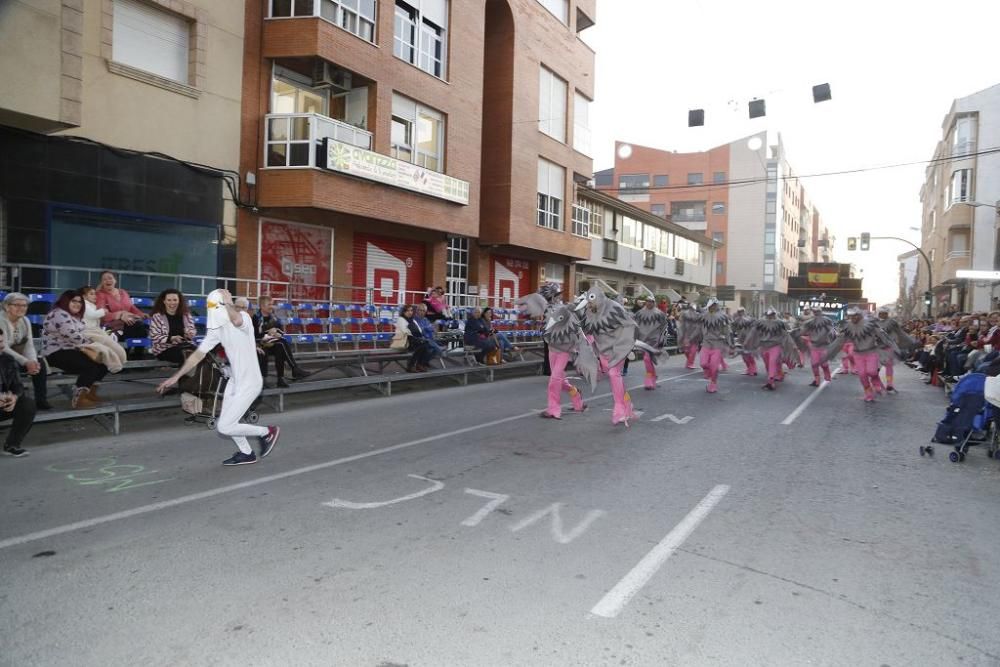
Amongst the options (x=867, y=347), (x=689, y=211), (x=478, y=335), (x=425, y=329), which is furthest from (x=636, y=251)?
(x=689, y=211)

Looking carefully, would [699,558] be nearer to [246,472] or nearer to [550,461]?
[550,461]

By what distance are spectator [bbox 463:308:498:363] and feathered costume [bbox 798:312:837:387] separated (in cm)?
717

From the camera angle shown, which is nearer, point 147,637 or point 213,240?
point 147,637

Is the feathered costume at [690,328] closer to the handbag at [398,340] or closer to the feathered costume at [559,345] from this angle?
the feathered costume at [559,345]

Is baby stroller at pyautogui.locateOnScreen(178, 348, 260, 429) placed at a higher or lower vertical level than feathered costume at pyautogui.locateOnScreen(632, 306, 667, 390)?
lower

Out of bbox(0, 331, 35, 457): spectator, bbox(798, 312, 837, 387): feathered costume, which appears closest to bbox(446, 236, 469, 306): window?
bbox(798, 312, 837, 387): feathered costume

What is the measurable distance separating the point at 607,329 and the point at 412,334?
4923 mm

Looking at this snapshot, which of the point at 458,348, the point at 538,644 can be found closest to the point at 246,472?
the point at 538,644

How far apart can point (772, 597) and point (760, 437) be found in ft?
17.5

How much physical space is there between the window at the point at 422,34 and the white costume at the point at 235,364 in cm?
1416

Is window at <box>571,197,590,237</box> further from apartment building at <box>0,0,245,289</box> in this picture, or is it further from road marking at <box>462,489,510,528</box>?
road marking at <box>462,489,510,528</box>

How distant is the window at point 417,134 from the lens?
19.4 m

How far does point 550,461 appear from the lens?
7.21 metres

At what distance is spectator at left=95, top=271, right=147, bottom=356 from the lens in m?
9.61
